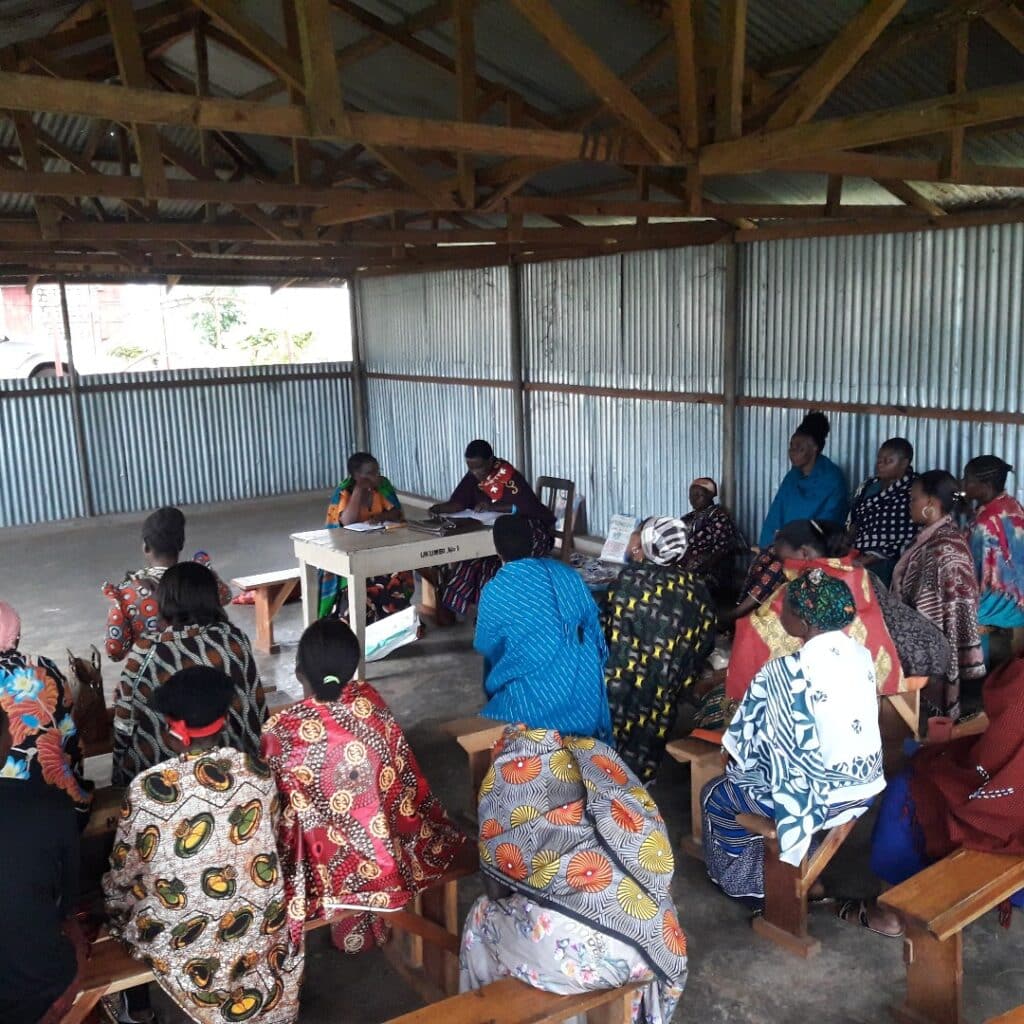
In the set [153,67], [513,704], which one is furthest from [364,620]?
[153,67]

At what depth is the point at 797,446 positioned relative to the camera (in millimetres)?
6918

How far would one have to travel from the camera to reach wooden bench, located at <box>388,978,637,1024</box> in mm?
2578

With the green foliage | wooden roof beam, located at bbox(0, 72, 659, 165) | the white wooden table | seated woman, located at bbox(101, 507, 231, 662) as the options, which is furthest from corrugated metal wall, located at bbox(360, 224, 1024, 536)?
the green foliage

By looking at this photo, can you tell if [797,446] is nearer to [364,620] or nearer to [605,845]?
[364,620]

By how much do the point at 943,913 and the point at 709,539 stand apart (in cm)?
415

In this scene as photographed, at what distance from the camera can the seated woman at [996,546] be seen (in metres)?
5.54

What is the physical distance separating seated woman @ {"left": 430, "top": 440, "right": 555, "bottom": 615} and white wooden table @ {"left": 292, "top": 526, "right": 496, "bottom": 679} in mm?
325

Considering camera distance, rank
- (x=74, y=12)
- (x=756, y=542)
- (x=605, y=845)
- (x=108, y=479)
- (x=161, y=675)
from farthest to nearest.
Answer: (x=108, y=479)
(x=756, y=542)
(x=74, y=12)
(x=161, y=675)
(x=605, y=845)

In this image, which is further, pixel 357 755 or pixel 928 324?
pixel 928 324

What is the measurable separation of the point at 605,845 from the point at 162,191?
13.9 feet

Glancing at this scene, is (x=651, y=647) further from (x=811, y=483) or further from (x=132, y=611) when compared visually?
(x=811, y=483)

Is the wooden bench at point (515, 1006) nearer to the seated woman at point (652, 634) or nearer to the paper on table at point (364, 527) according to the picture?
the seated woman at point (652, 634)

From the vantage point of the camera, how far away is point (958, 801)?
11.0 feet

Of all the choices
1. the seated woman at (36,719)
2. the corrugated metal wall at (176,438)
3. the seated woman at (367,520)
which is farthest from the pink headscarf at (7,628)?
the corrugated metal wall at (176,438)
